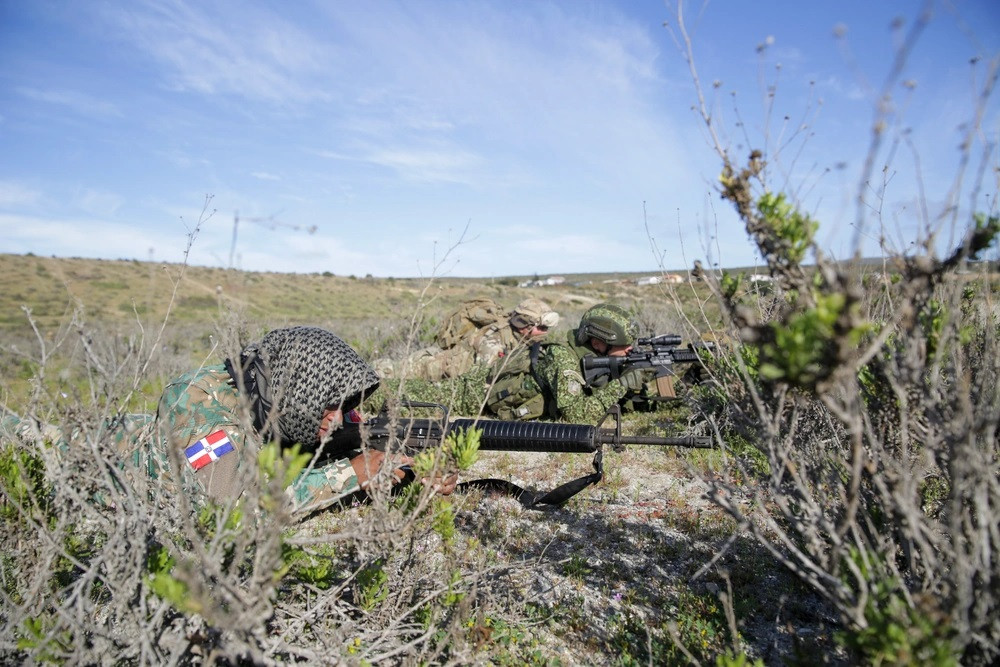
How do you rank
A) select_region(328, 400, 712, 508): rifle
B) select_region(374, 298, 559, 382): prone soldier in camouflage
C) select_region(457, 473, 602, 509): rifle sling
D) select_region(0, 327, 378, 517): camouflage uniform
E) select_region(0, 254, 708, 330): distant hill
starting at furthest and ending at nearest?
1. select_region(0, 254, 708, 330): distant hill
2. select_region(374, 298, 559, 382): prone soldier in camouflage
3. select_region(457, 473, 602, 509): rifle sling
4. select_region(328, 400, 712, 508): rifle
5. select_region(0, 327, 378, 517): camouflage uniform

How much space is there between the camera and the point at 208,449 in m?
3.22

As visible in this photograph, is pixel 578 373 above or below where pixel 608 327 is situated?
below

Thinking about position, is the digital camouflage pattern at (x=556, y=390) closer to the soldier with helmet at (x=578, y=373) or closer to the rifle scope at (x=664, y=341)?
the soldier with helmet at (x=578, y=373)

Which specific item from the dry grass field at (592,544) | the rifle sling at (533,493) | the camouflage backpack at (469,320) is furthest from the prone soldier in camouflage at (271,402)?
the camouflage backpack at (469,320)

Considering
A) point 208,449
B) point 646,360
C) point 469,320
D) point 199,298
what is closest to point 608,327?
point 646,360

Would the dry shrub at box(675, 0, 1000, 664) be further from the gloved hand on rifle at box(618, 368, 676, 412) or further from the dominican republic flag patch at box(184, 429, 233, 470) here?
the gloved hand on rifle at box(618, 368, 676, 412)

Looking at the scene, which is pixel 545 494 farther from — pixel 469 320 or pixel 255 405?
pixel 469 320

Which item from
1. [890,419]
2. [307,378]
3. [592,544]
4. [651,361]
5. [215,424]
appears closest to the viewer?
[890,419]

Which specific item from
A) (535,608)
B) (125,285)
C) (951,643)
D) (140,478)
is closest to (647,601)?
(535,608)

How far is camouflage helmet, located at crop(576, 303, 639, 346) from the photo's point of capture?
22.8 ft

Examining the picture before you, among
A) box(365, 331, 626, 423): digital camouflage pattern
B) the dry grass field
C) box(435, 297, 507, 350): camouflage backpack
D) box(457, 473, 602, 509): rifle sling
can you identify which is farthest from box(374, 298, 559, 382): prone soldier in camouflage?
the dry grass field

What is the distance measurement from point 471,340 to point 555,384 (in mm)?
3416

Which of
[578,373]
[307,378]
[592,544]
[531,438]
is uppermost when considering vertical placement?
[307,378]

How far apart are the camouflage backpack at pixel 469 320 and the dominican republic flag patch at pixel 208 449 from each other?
6666 millimetres
